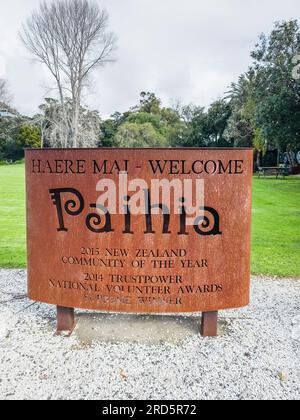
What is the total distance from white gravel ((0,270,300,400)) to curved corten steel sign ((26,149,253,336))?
37 centimetres

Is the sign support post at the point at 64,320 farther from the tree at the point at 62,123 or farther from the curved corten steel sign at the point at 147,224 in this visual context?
the tree at the point at 62,123

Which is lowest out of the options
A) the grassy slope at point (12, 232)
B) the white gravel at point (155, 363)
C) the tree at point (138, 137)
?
the white gravel at point (155, 363)

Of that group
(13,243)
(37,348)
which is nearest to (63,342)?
(37,348)

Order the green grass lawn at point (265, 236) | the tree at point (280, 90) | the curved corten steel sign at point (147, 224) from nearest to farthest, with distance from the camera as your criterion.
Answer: the curved corten steel sign at point (147, 224)
the green grass lawn at point (265, 236)
the tree at point (280, 90)

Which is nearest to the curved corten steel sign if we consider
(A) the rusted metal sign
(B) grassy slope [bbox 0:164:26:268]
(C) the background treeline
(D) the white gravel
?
(A) the rusted metal sign

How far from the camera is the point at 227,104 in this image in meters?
45.4

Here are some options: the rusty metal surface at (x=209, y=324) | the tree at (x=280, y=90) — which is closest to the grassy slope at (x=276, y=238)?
the rusty metal surface at (x=209, y=324)

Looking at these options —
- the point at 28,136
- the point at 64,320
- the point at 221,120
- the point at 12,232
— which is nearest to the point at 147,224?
the point at 64,320

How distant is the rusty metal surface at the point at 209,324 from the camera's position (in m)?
3.54

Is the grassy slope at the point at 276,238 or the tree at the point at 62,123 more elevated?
the tree at the point at 62,123

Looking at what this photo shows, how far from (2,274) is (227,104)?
43.5m

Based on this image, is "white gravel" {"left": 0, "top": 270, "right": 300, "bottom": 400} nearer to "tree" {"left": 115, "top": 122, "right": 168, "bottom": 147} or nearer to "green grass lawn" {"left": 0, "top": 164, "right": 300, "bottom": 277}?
"green grass lawn" {"left": 0, "top": 164, "right": 300, "bottom": 277}

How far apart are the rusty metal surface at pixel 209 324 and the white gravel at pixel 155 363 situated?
88mm

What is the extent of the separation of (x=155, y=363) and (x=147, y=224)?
3.71 ft
